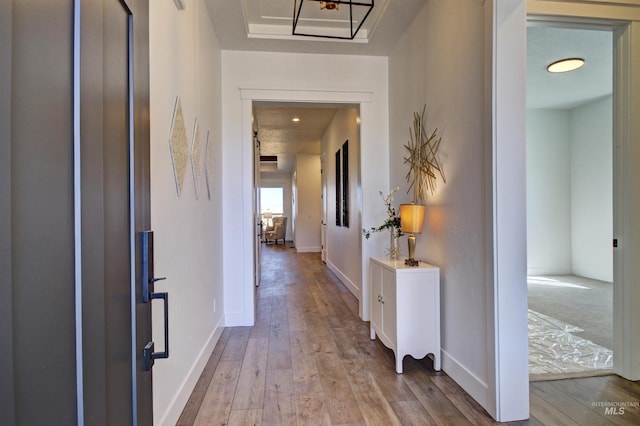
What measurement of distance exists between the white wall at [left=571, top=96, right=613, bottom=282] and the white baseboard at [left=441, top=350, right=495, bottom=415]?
15.1 feet

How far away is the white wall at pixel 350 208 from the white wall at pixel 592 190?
159 inches

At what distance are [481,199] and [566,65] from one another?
3.27 m

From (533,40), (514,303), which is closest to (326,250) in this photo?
(533,40)

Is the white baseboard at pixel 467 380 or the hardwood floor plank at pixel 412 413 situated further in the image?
the white baseboard at pixel 467 380

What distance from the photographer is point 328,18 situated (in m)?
3.23

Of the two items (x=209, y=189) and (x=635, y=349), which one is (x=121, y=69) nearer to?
(x=209, y=189)

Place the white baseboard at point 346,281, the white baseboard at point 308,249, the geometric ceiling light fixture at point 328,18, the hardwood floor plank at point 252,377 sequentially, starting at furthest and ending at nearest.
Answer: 1. the white baseboard at point 308,249
2. the white baseboard at point 346,281
3. the geometric ceiling light fixture at point 328,18
4. the hardwood floor plank at point 252,377

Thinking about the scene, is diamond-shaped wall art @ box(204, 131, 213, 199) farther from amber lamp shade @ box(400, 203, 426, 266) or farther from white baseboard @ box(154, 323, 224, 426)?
amber lamp shade @ box(400, 203, 426, 266)

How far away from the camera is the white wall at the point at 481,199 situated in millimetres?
1863

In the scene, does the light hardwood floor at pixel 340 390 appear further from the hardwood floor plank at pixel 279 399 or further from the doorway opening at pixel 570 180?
the doorway opening at pixel 570 180

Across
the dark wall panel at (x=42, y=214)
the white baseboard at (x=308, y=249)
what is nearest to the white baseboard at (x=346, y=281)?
the white baseboard at (x=308, y=249)

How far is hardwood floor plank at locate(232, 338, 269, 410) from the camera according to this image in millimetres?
2076

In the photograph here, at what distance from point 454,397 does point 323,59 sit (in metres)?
3.30

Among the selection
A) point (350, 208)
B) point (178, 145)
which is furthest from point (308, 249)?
point (178, 145)
